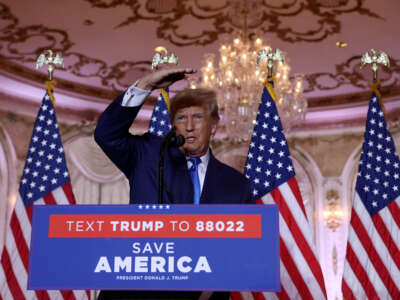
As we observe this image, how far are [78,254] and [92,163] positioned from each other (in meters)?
7.63

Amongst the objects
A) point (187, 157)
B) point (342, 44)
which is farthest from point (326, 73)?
point (187, 157)

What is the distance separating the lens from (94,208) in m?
1.52

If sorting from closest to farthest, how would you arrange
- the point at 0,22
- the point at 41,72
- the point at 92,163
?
1. the point at 0,22
2. the point at 41,72
3. the point at 92,163

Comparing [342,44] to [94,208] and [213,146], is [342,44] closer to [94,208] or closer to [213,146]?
[213,146]

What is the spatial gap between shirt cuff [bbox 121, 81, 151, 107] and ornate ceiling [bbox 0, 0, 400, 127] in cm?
423

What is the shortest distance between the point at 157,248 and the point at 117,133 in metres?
0.66

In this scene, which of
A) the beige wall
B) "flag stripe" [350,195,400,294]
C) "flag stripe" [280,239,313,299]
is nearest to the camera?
"flag stripe" [280,239,313,299]

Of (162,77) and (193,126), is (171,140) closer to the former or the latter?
(162,77)

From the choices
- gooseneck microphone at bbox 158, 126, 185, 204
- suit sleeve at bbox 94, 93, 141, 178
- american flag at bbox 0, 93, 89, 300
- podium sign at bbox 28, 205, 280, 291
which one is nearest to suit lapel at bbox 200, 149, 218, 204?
suit sleeve at bbox 94, 93, 141, 178

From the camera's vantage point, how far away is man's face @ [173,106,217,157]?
2.08 m

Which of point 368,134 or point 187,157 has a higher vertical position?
point 368,134

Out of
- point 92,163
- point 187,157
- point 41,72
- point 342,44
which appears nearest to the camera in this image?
point 187,157

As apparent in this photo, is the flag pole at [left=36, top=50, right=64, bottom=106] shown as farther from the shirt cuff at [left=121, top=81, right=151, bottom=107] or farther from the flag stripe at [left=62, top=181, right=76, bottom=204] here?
the shirt cuff at [left=121, top=81, right=151, bottom=107]

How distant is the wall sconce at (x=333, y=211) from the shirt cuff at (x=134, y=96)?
7596 millimetres
